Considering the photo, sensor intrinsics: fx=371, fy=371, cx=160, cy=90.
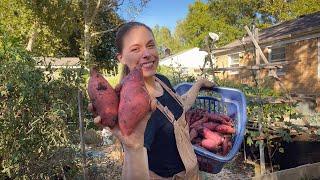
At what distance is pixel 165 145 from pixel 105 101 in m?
0.66

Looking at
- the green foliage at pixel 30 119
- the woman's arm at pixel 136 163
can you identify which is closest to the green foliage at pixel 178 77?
the green foliage at pixel 30 119

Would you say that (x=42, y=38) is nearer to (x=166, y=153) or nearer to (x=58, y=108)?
(x=58, y=108)

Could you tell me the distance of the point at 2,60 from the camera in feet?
12.0

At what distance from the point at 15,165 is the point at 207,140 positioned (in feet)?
7.98

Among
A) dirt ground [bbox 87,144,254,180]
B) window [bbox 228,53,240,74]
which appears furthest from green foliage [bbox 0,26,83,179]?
window [bbox 228,53,240,74]

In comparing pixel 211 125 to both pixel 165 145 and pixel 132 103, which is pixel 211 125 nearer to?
pixel 165 145

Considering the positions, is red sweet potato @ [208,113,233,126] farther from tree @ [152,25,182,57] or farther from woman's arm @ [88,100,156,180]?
tree @ [152,25,182,57]

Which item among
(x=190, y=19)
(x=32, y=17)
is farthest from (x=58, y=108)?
(x=190, y=19)

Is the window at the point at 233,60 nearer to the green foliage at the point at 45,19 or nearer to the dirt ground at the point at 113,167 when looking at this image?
the green foliage at the point at 45,19

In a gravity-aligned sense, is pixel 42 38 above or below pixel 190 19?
below

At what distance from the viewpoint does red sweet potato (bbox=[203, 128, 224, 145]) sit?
1.82 meters

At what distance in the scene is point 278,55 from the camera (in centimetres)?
1369

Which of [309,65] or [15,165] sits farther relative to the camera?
[309,65]

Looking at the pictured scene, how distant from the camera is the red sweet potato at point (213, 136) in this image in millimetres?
1822
